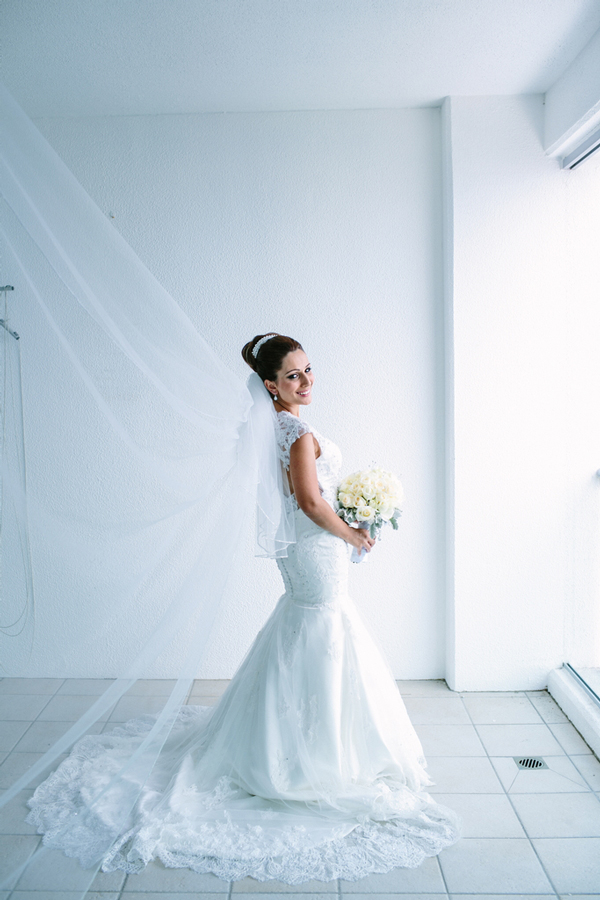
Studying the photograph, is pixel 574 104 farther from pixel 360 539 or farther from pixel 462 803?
pixel 462 803

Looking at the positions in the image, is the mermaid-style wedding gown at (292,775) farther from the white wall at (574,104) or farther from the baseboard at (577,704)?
the white wall at (574,104)

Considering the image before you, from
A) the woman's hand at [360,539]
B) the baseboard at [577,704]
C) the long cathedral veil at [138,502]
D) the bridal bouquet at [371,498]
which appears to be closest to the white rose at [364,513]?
the bridal bouquet at [371,498]

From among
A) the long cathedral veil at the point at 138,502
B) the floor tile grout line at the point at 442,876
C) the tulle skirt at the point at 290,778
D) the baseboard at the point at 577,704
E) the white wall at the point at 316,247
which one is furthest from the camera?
the white wall at the point at 316,247

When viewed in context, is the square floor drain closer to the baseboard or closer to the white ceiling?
the baseboard

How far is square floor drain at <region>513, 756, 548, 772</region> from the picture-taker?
9.10 ft

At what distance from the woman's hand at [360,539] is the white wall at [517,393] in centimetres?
98

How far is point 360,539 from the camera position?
8.53ft

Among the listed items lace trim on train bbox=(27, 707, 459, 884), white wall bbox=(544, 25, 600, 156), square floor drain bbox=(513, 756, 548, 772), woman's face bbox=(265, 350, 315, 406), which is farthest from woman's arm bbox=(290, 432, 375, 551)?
white wall bbox=(544, 25, 600, 156)

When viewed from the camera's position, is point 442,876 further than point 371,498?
No

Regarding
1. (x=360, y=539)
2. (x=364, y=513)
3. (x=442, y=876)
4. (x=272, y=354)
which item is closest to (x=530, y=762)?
(x=442, y=876)

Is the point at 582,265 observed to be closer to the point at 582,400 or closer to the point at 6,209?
the point at 582,400

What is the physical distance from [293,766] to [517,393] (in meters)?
2.02

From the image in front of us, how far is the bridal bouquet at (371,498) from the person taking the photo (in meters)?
2.49

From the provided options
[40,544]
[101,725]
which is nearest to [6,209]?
[40,544]
